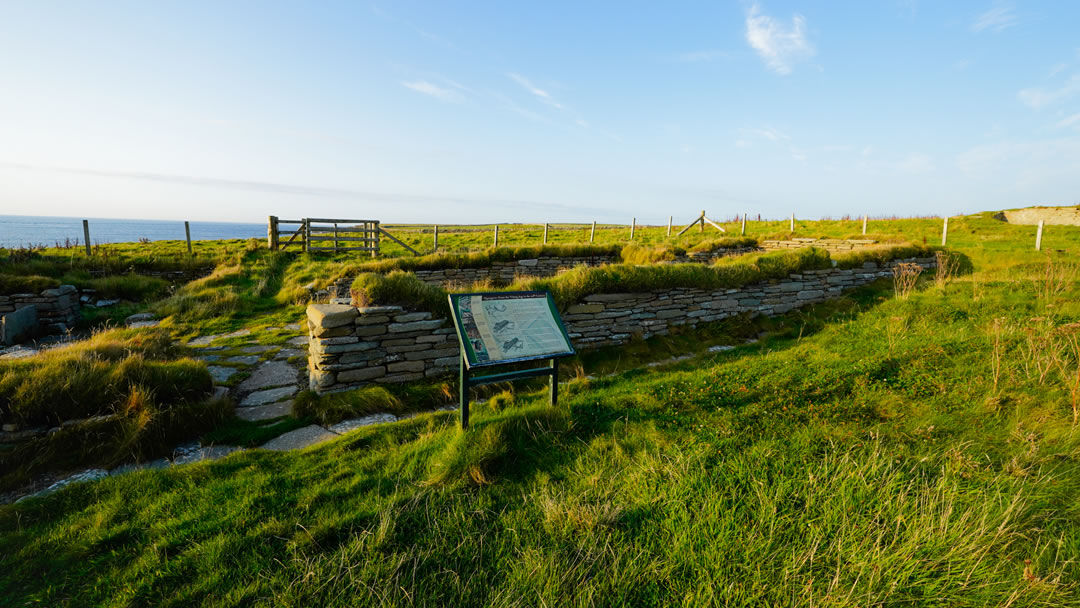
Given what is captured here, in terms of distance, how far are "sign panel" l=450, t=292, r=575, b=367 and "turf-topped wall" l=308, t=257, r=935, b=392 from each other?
2014mm

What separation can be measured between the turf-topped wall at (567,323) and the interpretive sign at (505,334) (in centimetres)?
203

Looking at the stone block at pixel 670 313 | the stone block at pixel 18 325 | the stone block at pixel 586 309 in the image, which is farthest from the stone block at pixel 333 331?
the stone block at pixel 18 325

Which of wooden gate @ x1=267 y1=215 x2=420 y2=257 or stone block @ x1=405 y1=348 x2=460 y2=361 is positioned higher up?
wooden gate @ x1=267 y1=215 x2=420 y2=257

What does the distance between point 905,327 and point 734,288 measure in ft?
9.47

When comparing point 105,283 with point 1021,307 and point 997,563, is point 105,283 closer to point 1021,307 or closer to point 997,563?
point 997,563

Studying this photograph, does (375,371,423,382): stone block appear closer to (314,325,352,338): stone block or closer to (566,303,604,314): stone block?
(314,325,352,338): stone block

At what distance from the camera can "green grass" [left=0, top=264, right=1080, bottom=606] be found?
8.17 ft

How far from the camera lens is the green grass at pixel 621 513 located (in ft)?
8.17

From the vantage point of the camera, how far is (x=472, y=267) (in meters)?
13.3

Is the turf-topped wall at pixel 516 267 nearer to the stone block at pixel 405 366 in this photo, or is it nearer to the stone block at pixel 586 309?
the stone block at pixel 586 309

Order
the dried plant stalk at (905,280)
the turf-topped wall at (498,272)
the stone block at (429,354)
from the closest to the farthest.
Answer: the stone block at (429,354) < the dried plant stalk at (905,280) < the turf-topped wall at (498,272)

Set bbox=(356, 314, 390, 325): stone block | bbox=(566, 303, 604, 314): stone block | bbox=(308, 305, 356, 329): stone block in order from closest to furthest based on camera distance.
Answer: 1. bbox=(308, 305, 356, 329): stone block
2. bbox=(356, 314, 390, 325): stone block
3. bbox=(566, 303, 604, 314): stone block

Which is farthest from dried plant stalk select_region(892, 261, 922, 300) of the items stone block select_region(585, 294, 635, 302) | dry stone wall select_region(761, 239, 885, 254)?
stone block select_region(585, 294, 635, 302)

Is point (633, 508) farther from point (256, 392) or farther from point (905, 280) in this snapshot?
point (905, 280)
